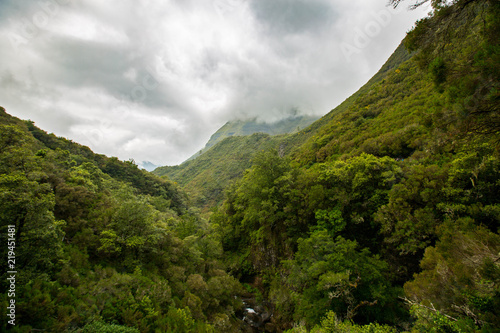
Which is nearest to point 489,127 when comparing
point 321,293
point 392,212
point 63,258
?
point 392,212

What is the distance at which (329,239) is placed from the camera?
593 inches

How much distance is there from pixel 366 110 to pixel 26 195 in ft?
170

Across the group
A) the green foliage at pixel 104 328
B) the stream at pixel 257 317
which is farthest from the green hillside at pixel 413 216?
the green foliage at pixel 104 328

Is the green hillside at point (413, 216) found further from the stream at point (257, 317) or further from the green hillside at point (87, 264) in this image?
the green hillside at point (87, 264)

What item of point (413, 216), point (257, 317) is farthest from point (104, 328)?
point (413, 216)

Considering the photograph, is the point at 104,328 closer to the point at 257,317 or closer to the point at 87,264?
the point at 87,264

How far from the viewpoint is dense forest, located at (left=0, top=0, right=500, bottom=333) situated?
6.48 metres

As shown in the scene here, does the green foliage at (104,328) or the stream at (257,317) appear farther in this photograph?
the stream at (257,317)

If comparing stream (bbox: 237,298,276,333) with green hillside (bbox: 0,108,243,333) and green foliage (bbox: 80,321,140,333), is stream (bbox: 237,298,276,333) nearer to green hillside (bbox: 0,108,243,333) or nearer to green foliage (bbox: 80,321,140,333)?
green hillside (bbox: 0,108,243,333)

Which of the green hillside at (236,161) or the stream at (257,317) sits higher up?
the green hillside at (236,161)

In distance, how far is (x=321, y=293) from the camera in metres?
13.8

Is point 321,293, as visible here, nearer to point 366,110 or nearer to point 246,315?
point 246,315

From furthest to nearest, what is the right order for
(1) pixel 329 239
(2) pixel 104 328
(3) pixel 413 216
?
(1) pixel 329 239, (3) pixel 413 216, (2) pixel 104 328

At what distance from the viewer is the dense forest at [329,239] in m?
6.48
